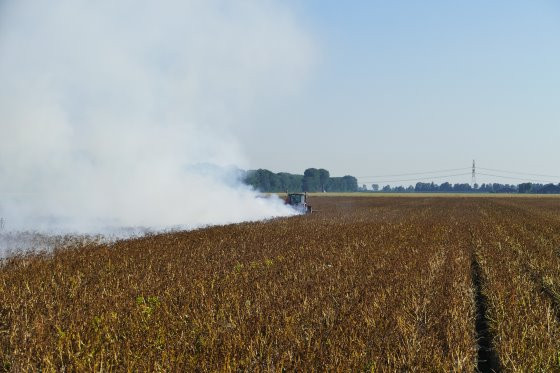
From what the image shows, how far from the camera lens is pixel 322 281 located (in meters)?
8.78

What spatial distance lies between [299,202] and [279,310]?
1205 inches

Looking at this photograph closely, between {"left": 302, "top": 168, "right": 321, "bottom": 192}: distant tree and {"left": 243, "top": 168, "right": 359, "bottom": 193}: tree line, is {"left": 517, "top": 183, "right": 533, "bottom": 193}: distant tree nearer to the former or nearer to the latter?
{"left": 243, "top": 168, "right": 359, "bottom": 193}: tree line

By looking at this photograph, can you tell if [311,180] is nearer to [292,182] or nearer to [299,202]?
[292,182]

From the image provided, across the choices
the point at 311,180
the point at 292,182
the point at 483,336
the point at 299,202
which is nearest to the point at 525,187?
the point at 311,180

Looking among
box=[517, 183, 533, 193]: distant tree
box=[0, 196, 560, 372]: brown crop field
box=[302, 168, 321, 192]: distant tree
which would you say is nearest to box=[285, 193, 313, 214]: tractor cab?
box=[0, 196, 560, 372]: brown crop field

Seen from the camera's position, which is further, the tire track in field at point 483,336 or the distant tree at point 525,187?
the distant tree at point 525,187

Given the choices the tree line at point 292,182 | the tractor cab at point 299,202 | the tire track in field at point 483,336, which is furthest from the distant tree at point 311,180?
the tire track in field at point 483,336

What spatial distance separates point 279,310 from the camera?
6586mm

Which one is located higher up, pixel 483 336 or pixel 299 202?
pixel 299 202

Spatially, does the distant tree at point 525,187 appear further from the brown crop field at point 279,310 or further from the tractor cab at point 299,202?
the brown crop field at point 279,310

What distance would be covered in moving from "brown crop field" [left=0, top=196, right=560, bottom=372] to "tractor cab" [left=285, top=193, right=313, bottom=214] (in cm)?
2324

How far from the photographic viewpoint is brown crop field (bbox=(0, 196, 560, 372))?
488 cm

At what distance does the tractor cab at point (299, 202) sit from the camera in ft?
120

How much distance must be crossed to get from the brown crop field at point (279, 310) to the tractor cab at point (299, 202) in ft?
76.3
